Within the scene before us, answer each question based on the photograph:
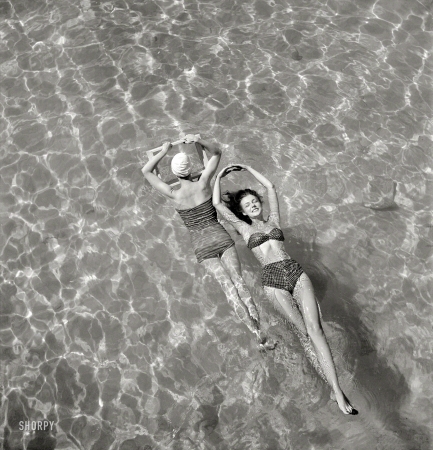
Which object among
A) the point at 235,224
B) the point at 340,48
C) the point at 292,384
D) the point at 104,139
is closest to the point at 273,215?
the point at 235,224

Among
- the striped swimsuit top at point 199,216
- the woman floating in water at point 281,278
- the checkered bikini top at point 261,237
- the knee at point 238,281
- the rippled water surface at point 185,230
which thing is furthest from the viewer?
the striped swimsuit top at point 199,216

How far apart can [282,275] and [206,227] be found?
Answer: 1.39 m

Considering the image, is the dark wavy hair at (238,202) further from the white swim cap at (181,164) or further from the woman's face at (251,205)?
the white swim cap at (181,164)

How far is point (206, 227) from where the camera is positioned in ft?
23.6

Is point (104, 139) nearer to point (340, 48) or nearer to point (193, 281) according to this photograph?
point (193, 281)

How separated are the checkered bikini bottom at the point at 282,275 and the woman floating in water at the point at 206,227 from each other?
502 millimetres

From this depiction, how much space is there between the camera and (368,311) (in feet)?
24.7

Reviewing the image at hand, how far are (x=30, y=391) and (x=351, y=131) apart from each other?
7.17 meters

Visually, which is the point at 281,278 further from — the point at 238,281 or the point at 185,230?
the point at 185,230

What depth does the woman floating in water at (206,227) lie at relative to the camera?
6.94 m

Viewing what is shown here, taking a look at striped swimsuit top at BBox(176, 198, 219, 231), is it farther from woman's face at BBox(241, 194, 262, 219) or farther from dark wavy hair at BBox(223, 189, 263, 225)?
woman's face at BBox(241, 194, 262, 219)

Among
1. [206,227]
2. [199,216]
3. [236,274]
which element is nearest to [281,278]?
[236,274]

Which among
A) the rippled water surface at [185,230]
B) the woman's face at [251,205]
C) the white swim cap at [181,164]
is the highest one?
the white swim cap at [181,164]

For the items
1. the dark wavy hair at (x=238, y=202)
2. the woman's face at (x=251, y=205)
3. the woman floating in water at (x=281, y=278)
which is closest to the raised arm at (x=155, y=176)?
the woman floating in water at (x=281, y=278)
